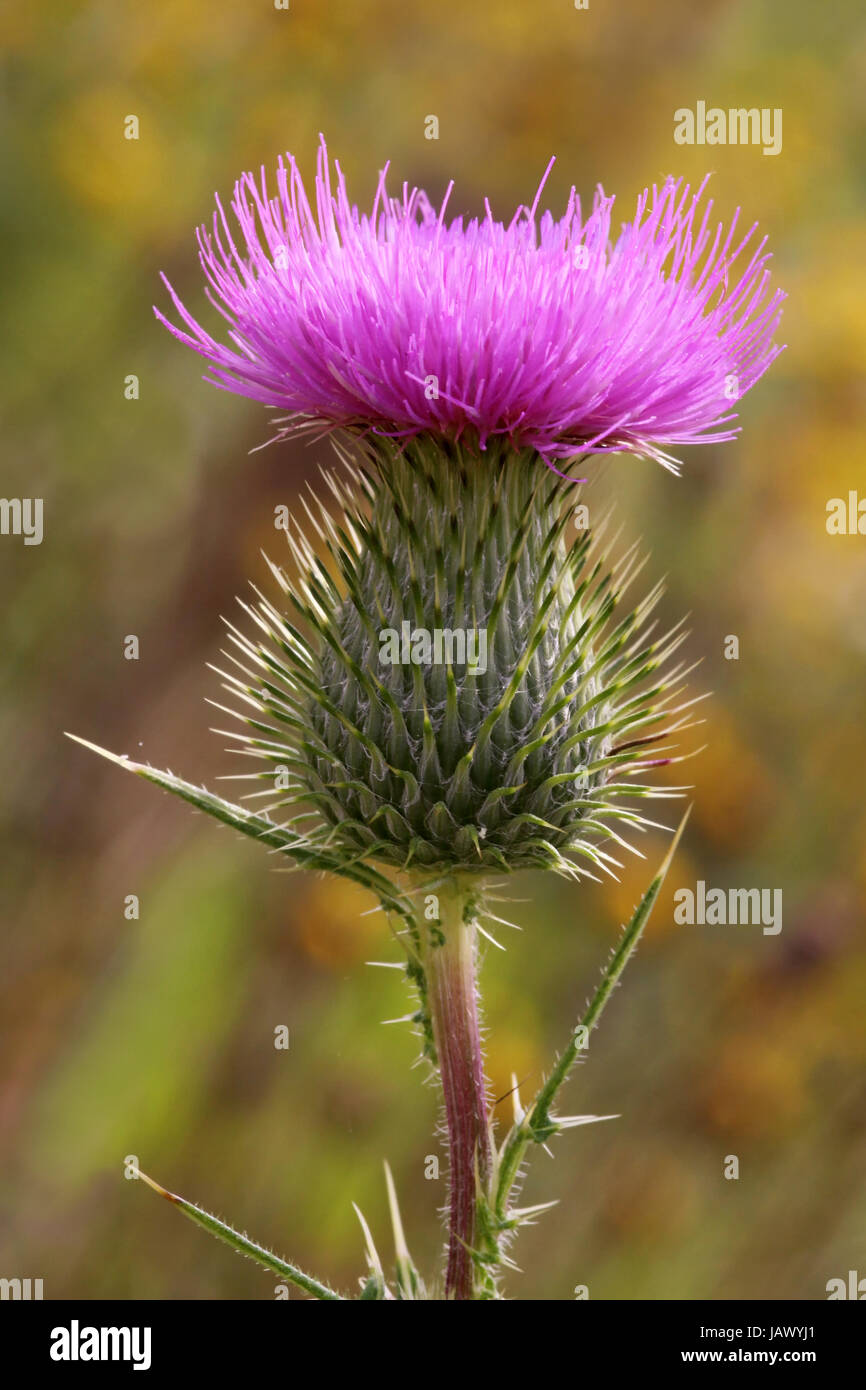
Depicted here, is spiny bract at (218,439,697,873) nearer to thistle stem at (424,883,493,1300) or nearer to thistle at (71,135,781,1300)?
thistle at (71,135,781,1300)

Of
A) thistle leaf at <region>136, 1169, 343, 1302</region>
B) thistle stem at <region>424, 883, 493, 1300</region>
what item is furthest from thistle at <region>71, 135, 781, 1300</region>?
thistle leaf at <region>136, 1169, 343, 1302</region>

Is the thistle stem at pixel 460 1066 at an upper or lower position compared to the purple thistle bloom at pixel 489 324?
lower

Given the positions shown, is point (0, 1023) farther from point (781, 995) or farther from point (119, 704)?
point (781, 995)

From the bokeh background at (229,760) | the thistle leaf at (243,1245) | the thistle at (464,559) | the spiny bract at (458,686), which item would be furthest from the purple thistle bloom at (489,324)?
the bokeh background at (229,760)

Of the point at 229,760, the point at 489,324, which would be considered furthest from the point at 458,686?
the point at 229,760

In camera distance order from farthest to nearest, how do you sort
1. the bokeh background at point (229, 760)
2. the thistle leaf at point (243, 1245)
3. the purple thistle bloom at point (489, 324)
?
the bokeh background at point (229, 760) < the purple thistle bloom at point (489, 324) < the thistle leaf at point (243, 1245)

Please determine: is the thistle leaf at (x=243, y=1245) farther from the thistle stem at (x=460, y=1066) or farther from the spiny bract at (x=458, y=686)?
the spiny bract at (x=458, y=686)
